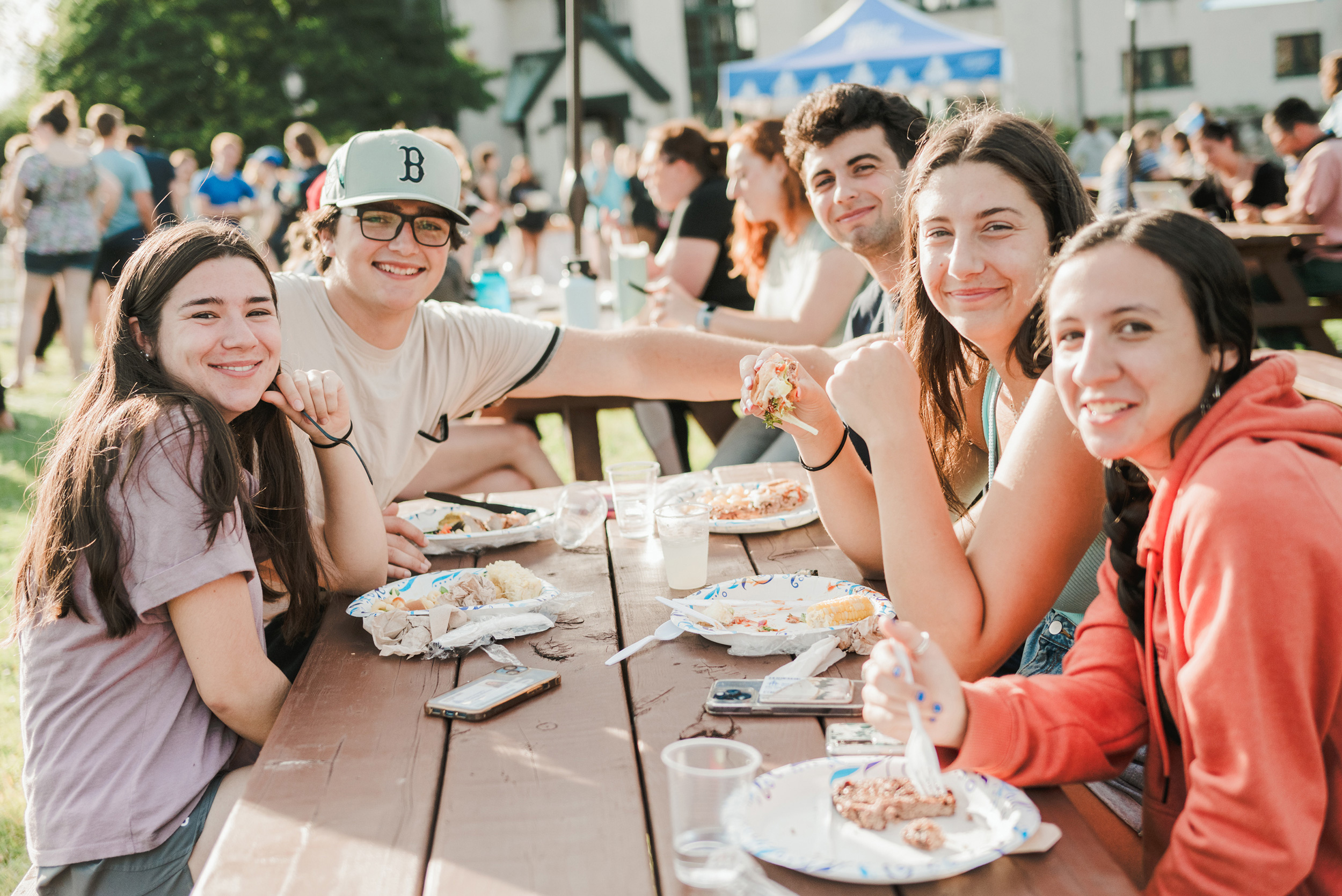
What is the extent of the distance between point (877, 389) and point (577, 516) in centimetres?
85

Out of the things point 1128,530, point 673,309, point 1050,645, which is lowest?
point 1050,645

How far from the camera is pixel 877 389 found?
5.97ft

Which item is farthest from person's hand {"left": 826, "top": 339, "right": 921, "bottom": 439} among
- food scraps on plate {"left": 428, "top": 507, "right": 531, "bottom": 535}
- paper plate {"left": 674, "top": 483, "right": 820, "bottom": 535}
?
food scraps on plate {"left": 428, "top": 507, "right": 531, "bottom": 535}

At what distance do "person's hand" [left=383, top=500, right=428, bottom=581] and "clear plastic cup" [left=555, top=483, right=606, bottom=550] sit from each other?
0.31 meters

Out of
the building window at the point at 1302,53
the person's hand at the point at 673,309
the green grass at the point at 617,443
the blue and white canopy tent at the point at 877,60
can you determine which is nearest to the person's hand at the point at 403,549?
the person's hand at the point at 673,309

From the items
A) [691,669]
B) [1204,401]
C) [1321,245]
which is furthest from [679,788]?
[1321,245]

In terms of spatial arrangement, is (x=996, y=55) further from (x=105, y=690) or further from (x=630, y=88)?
(x=630, y=88)

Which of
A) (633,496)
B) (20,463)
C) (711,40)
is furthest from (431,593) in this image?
(711,40)

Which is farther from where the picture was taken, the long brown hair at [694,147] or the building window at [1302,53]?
the building window at [1302,53]

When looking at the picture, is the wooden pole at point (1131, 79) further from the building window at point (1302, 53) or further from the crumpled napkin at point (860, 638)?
the building window at point (1302, 53)

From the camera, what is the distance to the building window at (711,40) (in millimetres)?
29812

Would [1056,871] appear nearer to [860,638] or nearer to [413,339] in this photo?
[860,638]

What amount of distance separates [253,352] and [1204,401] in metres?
1.66

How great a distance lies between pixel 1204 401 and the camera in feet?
4.25
